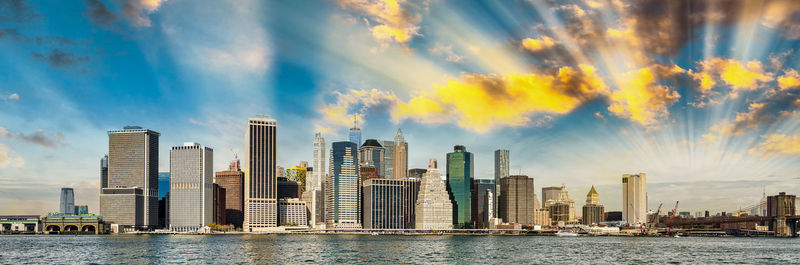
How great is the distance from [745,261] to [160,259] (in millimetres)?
97868

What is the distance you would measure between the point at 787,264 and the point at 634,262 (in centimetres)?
2302

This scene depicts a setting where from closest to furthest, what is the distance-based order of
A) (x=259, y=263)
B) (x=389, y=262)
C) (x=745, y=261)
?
(x=259, y=263), (x=389, y=262), (x=745, y=261)

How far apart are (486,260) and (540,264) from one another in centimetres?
1205

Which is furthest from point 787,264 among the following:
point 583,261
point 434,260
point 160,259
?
point 160,259

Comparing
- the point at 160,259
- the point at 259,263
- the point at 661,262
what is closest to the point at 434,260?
the point at 259,263

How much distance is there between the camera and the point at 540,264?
111250 mm

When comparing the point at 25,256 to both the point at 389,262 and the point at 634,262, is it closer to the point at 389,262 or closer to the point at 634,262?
the point at 389,262

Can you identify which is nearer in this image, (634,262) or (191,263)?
(191,263)

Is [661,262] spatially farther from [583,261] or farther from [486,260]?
[486,260]

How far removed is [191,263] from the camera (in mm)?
109188

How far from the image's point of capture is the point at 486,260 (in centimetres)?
12088

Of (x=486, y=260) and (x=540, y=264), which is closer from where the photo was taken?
(x=540, y=264)

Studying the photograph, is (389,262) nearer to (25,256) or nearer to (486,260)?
(486,260)

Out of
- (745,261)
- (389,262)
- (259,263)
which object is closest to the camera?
(259,263)
